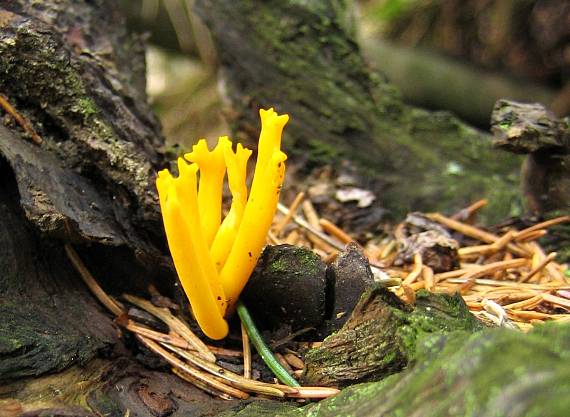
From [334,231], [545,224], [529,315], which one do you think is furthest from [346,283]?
[545,224]

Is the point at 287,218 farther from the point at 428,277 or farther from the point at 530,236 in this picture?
the point at 530,236

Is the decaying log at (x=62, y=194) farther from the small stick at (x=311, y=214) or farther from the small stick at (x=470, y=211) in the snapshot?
the small stick at (x=470, y=211)

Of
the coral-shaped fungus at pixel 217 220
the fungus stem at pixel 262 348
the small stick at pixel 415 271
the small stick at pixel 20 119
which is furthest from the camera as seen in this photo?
the small stick at pixel 415 271

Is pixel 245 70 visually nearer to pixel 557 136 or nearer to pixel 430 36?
pixel 557 136

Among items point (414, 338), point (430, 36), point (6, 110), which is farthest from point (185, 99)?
point (414, 338)

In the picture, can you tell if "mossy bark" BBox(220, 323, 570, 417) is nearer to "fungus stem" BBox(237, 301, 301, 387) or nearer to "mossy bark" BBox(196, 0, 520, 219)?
"fungus stem" BBox(237, 301, 301, 387)

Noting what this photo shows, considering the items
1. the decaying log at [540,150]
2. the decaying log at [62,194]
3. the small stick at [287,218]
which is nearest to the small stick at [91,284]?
the decaying log at [62,194]

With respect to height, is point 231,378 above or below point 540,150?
below
